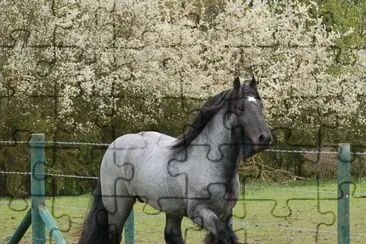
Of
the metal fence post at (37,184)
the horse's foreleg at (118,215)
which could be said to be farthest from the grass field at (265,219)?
the horse's foreleg at (118,215)

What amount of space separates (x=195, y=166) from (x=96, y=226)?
5.04 ft

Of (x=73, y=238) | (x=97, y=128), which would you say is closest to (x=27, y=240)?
(x=73, y=238)

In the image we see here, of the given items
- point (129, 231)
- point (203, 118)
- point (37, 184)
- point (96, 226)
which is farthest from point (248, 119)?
point (37, 184)

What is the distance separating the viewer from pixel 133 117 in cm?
1847

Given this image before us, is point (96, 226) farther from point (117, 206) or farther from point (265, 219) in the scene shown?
point (265, 219)

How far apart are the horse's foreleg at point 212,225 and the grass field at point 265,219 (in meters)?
2.03

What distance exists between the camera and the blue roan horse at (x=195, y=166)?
23.4 feet

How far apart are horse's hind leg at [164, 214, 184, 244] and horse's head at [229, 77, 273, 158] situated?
1231 mm

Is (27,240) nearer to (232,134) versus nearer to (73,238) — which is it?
(73,238)

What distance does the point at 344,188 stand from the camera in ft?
24.7

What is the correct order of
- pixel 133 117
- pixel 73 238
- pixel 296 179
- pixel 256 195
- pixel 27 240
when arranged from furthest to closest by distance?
pixel 133 117, pixel 256 195, pixel 296 179, pixel 27 240, pixel 73 238

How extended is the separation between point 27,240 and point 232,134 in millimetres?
5846

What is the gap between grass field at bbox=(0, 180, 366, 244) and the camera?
11.6m

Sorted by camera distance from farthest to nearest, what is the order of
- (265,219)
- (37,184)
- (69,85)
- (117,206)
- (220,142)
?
(69,85), (265,219), (37,184), (117,206), (220,142)
